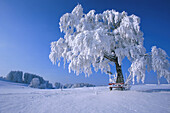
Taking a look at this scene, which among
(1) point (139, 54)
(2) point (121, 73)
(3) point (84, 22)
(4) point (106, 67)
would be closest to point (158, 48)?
(1) point (139, 54)

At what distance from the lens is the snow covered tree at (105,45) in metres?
7.31

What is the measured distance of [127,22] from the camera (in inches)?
343

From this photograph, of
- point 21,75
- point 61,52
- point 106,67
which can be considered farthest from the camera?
point 21,75

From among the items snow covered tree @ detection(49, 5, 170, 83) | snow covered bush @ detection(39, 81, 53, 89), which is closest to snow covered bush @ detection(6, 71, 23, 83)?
snow covered bush @ detection(39, 81, 53, 89)

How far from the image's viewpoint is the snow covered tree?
24.0 ft

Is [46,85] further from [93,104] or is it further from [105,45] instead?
[93,104]

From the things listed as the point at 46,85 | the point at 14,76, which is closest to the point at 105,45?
the point at 46,85

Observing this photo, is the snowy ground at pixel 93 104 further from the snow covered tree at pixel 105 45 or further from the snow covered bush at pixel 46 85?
the snow covered bush at pixel 46 85

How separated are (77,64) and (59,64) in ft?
11.1

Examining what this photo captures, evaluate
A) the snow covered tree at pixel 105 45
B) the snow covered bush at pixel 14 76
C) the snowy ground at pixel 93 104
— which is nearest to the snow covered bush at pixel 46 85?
the snow covered bush at pixel 14 76

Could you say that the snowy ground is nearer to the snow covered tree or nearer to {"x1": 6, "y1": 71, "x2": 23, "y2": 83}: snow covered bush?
the snow covered tree

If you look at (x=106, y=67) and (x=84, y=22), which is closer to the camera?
(x=84, y=22)

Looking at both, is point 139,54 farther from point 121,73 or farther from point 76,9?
point 76,9

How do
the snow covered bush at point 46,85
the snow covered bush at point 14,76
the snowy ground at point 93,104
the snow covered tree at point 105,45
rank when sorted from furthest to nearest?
the snow covered bush at point 14,76
the snow covered bush at point 46,85
the snow covered tree at point 105,45
the snowy ground at point 93,104
